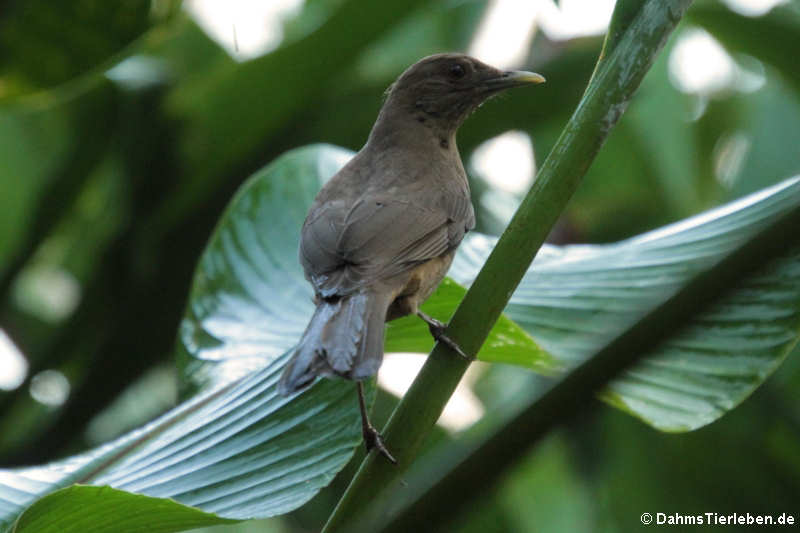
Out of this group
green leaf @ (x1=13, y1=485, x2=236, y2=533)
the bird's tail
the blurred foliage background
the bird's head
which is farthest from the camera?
the blurred foliage background

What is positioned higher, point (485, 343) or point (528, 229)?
point (528, 229)

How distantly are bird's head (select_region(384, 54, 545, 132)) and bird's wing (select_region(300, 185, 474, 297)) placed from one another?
23.6 inches

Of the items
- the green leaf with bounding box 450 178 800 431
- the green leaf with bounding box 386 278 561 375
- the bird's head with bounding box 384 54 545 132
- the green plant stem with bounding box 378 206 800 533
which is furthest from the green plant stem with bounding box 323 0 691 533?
the bird's head with bounding box 384 54 545 132

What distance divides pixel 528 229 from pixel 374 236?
122cm

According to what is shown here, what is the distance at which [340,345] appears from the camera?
210 centimetres

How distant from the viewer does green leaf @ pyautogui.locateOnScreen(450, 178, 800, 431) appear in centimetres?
165

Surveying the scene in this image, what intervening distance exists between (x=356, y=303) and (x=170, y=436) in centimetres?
51

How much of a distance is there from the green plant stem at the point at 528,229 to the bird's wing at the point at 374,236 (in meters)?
0.90

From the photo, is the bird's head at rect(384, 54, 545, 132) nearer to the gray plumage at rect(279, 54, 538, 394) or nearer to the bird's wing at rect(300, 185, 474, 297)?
the gray plumage at rect(279, 54, 538, 394)

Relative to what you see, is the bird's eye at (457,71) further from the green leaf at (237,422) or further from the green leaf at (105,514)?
the green leaf at (105,514)

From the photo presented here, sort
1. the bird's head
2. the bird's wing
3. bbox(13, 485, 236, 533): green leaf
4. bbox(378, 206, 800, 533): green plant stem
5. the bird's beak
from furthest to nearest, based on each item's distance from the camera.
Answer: the bird's head < the bird's beak < the bird's wing < bbox(13, 485, 236, 533): green leaf < bbox(378, 206, 800, 533): green plant stem

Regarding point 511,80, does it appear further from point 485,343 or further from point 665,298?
point 665,298

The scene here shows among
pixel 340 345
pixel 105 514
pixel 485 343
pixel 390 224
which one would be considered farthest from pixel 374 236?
pixel 105 514

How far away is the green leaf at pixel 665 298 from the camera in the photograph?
1.65 metres
